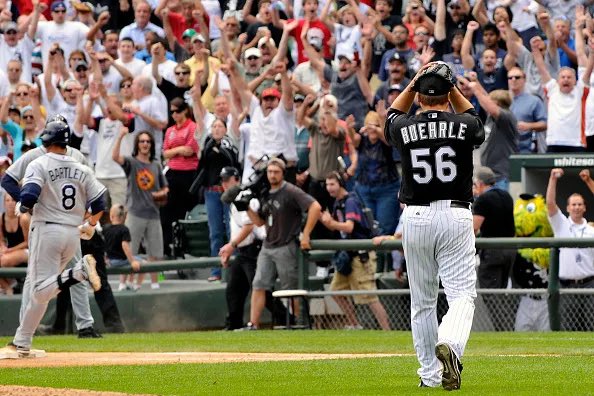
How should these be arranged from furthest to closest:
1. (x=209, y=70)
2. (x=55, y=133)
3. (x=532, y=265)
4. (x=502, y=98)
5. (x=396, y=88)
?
1. (x=209, y=70)
2. (x=396, y=88)
3. (x=502, y=98)
4. (x=532, y=265)
5. (x=55, y=133)

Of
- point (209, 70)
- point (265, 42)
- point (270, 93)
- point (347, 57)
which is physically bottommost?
point (270, 93)

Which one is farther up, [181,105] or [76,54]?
A: [76,54]

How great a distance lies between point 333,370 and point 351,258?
5.93 meters

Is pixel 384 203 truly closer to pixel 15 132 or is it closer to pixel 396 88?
pixel 396 88

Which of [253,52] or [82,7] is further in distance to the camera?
[82,7]

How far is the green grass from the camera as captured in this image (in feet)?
28.1

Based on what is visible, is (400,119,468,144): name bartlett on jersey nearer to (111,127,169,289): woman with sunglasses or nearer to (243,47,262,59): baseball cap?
(111,127,169,289): woman with sunglasses

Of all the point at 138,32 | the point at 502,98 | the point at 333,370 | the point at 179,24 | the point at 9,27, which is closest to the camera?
the point at 333,370

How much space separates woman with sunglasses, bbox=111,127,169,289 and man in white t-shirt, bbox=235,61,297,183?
1276 mm

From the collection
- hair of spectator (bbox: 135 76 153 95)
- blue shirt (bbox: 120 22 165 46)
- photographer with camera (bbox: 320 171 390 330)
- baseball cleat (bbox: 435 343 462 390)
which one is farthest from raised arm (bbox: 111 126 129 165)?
baseball cleat (bbox: 435 343 462 390)

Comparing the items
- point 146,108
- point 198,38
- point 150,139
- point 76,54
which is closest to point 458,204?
point 150,139

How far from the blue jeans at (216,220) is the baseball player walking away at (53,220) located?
5.29 metres

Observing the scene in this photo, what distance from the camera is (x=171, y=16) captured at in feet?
73.1

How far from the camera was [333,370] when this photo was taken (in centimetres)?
1002
